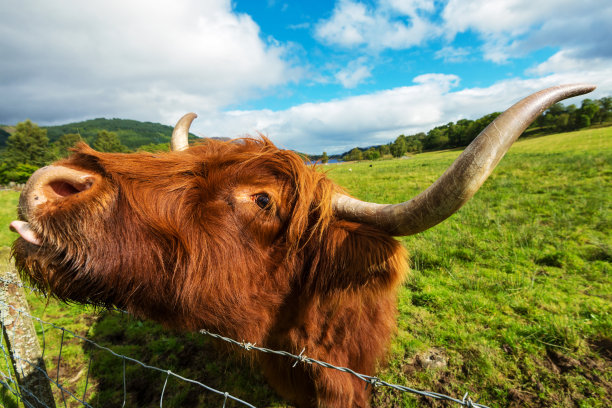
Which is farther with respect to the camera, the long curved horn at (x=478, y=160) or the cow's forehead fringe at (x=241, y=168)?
Result: the cow's forehead fringe at (x=241, y=168)

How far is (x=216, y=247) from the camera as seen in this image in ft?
5.48

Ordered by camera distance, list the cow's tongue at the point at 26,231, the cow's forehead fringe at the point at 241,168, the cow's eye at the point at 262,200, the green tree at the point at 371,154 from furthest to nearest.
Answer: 1. the green tree at the point at 371,154
2. the cow's eye at the point at 262,200
3. the cow's forehead fringe at the point at 241,168
4. the cow's tongue at the point at 26,231

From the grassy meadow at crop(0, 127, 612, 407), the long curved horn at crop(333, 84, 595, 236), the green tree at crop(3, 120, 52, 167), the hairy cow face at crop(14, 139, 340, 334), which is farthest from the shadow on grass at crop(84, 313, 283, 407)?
the green tree at crop(3, 120, 52, 167)

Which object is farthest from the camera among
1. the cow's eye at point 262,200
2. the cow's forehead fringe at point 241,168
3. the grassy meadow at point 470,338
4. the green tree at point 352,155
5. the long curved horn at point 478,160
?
the green tree at point 352,155

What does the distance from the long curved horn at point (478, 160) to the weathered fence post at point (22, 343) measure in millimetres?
3287

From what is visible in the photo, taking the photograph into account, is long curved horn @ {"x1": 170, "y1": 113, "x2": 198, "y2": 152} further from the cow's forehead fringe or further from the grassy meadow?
the grassy meadow

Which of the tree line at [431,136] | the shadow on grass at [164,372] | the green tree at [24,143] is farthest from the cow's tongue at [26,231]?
the green tree at [24,143]

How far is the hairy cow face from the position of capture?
1.39 meters

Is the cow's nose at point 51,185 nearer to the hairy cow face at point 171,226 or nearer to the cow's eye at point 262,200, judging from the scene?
the hairy cow face at point 171,226

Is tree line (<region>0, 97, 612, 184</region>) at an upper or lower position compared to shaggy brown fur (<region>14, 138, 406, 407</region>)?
upper

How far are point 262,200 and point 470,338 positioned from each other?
3.28m

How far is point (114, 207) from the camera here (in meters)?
1.47

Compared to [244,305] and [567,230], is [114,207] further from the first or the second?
[567,230]

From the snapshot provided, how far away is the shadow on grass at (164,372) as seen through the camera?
3.24 m
